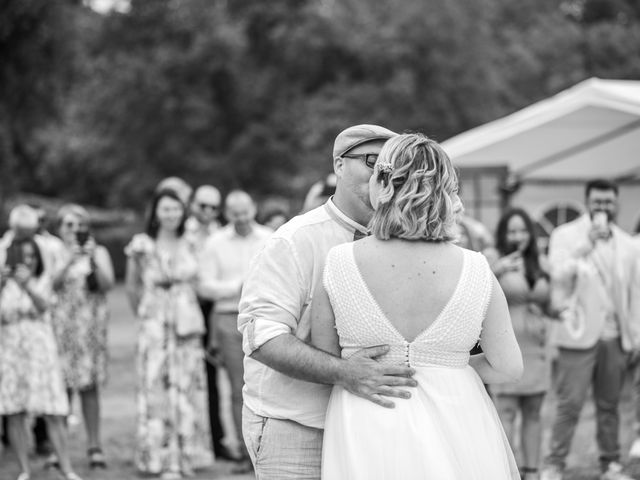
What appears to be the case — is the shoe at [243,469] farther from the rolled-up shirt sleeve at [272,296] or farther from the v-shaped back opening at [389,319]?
the v-shaped back opening at [389,319]

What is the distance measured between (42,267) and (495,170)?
547 centimetres

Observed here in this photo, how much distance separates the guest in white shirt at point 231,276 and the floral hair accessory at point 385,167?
5.02 meters

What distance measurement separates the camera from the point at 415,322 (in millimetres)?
3312

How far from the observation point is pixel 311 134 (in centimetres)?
3186

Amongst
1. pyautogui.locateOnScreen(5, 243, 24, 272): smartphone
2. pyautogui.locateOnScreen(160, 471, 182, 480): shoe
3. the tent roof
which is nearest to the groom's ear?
pyautogui.locateOnScreen(5, 243, 24, 272): smartphone

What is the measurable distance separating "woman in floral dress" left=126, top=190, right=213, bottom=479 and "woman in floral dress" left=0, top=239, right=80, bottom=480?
2.23ft

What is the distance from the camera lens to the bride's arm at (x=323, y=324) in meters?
3.42

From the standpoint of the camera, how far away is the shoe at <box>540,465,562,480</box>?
7250mm

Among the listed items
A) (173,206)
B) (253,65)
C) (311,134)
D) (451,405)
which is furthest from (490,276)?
(253,65)

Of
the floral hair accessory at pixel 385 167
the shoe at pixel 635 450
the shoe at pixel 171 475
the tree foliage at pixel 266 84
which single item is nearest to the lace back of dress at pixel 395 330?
the floral hair accessory at pixel 385 167

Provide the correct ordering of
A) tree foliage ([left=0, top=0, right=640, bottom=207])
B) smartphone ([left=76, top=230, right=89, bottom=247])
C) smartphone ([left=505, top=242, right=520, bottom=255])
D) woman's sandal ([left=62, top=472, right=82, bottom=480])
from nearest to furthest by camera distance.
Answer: smartphone ([left=505, top=242, right=520, bottom=255])
woman's sandal ([left=62, top=472, right=82, bottom=480])
smartphone ([left=76, top=230, right=89, bottom=247])
tree foliage ([left=0, top=0, right=640, bottom=207])

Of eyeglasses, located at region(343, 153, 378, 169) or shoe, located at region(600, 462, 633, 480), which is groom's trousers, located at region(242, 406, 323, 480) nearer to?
eyeglasses, located at region(343, 153, 378, 169)

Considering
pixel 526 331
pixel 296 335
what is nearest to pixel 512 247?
pixel 526 331

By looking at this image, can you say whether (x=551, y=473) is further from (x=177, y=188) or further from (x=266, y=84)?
(x=266, y=84)
